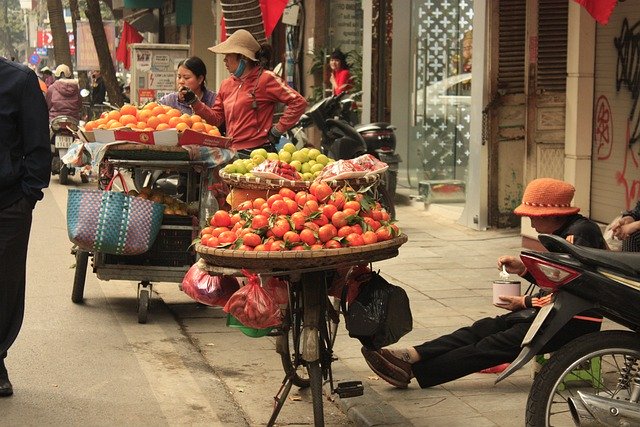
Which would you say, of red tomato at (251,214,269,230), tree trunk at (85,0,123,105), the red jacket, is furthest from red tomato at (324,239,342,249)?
tree trunk at (85,0,123,105)

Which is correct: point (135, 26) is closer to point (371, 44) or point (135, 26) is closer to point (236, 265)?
point (371, 44)

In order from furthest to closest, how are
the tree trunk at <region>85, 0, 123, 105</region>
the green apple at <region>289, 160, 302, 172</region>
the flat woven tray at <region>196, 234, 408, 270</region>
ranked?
the tree trunk at <region>85, 0, 123, 105</region>, the green apple at <region>289, 160, 302, 172</region>, the flat woven tray at <region>196, 234, 408, 270</region>

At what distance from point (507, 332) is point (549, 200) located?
72cm

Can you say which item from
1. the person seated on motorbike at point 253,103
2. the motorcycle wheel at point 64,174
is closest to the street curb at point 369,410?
the person seated on motorbike at point 253,103

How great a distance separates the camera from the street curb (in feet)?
19.9

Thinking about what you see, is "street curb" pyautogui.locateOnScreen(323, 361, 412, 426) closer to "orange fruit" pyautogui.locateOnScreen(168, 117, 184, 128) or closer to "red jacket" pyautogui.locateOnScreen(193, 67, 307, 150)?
"orange fruit" pyautogui.locateOnScreen(168, 117, 184, 128)

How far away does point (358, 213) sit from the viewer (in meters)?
5.89

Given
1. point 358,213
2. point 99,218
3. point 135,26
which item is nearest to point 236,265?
point 358,213

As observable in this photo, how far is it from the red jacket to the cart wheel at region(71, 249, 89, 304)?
1452mm

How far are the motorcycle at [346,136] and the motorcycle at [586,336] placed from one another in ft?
29.1

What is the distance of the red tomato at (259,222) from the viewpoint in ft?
18.8

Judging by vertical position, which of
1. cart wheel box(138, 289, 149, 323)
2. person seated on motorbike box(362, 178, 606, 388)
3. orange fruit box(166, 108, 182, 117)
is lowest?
cart wheel box(138, 289, 149, 323)

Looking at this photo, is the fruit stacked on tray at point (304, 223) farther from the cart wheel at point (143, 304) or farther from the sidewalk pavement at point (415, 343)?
the cart wheel at point (143, 304)

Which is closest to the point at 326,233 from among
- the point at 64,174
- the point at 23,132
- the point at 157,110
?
the point at 23,132
